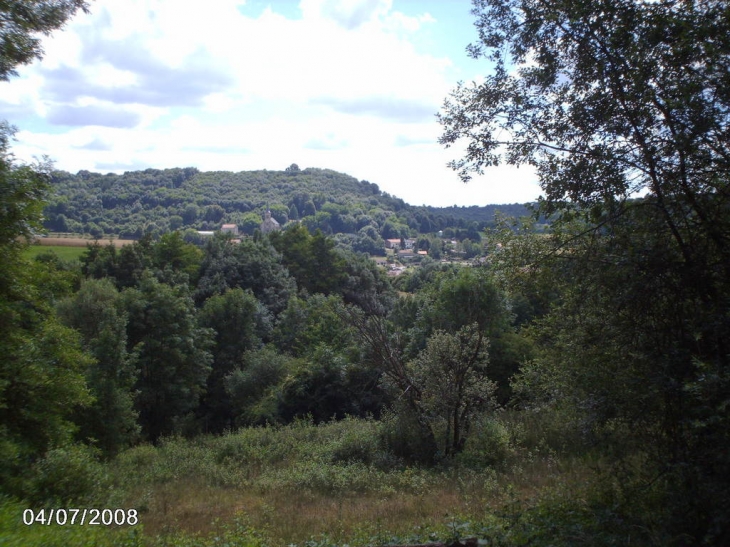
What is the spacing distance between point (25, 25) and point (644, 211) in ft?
29.8

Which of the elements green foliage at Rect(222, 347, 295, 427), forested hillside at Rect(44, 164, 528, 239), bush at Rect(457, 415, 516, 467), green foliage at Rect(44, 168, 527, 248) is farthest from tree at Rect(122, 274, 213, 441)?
forested hillside at Rect(44, 164, 528, 239)

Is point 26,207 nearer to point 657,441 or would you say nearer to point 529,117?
point 529,117

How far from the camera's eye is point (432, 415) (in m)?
13.1

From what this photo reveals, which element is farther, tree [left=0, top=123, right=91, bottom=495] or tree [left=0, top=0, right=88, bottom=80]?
tree [left=0, top=123, right=91, bottom=495]

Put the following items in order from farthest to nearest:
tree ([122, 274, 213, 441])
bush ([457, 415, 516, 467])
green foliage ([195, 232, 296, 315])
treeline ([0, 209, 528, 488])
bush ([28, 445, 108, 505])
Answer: green foliage ([195, 232, 296, 315]) → tree ([122, 274, 213, 441]) → treeline ([0, 209, 528, 488]) → bush ([457, 415, 516, 467]) → bush ([28, 445, 108, 505])

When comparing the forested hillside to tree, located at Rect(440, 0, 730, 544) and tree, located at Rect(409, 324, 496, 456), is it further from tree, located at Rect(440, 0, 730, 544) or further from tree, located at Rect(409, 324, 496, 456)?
tree, located at Rect(440, 0, 730, 544)

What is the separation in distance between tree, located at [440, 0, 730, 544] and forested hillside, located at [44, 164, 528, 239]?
70027 mm

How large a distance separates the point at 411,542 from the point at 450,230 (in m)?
95.0

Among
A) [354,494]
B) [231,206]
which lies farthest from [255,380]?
[231,206]

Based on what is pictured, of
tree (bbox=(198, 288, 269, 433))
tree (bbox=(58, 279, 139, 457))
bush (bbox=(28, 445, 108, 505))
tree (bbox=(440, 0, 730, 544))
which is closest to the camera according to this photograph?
tree (bbox=(440, 0, 730, 544))

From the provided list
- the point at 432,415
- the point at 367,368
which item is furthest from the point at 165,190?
the point at 432,415

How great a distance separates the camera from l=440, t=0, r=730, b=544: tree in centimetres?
561

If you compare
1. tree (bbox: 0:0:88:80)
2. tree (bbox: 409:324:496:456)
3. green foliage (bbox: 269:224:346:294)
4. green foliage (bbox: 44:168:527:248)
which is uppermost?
green foliage (bbox: 44:168:527:248)
